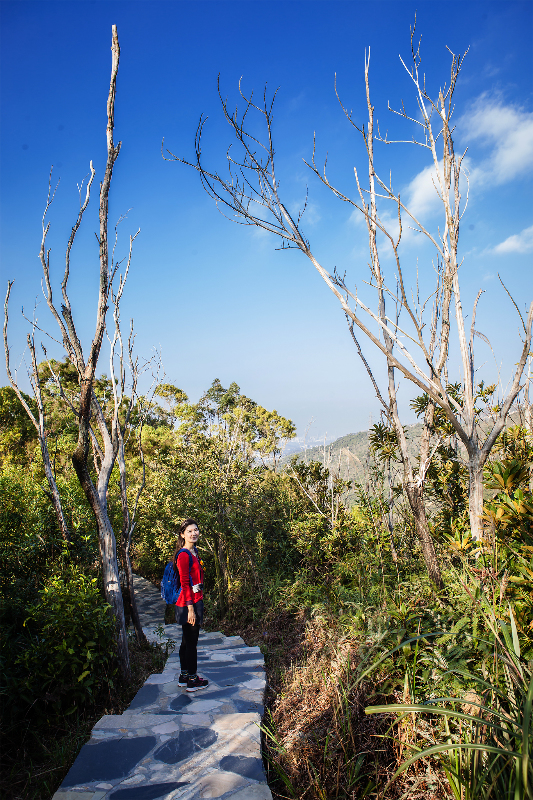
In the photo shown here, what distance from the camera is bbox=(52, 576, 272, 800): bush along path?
2.27 metres

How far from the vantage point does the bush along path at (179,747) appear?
2266 millimetres

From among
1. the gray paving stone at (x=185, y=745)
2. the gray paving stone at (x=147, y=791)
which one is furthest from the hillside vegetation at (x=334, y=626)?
the gray paving stone at (x=147, y=791)

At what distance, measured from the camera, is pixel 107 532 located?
388 centimetres

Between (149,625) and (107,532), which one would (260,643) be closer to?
(107,532)

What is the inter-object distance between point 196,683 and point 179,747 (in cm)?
87

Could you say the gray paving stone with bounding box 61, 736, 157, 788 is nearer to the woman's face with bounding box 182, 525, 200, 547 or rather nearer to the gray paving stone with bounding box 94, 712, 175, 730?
the gray paving stone with bounding box 94, 712, 175, 730

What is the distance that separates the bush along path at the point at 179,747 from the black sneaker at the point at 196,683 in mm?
46

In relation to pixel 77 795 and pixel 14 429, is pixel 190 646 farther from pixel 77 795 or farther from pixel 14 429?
pixel 14 429

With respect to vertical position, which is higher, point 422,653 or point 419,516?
point 419,516

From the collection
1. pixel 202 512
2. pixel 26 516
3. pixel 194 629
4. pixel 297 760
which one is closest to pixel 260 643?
pixel 194 629

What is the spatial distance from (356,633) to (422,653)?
0.56m

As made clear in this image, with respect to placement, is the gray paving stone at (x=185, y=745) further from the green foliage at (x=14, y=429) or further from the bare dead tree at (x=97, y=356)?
the green foliage at (x=14, y=429)

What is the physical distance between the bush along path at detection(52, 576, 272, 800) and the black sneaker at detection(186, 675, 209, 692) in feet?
0.15

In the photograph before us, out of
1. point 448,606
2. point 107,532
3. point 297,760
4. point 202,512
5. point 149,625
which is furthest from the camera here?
point 149,625
